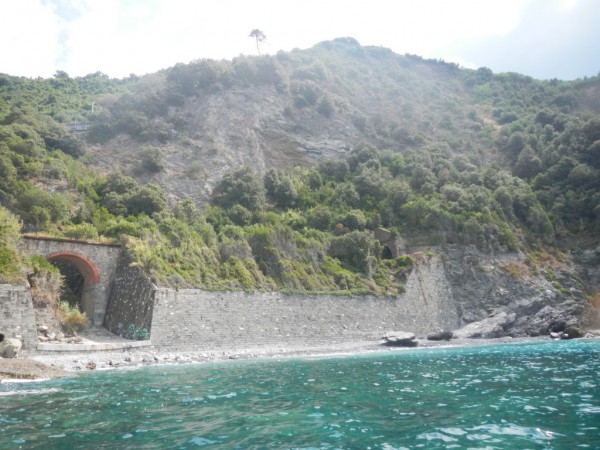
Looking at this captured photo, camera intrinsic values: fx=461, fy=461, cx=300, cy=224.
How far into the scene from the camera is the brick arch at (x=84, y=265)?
25969 mm

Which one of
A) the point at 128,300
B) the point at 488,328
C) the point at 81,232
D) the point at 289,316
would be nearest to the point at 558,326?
the point at 488,328

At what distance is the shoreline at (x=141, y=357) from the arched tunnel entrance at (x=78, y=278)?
704cm

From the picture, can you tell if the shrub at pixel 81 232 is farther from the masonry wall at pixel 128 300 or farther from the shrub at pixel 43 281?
the shrub at pixel 43 281

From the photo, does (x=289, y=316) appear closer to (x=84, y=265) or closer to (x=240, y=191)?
(x=84, y=265)

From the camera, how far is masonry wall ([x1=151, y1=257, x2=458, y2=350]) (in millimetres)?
24250

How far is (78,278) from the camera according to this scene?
2928 cm

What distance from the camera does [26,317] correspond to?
19.2 meters

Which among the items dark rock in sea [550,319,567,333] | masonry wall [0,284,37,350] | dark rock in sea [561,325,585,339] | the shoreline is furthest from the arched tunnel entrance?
dark rock in sea [550,319,567,333]

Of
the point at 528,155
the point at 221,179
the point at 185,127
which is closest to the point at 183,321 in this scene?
the point at 221,179

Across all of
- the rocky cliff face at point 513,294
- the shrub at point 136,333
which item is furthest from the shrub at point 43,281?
the rocky cliff face at point 513,294

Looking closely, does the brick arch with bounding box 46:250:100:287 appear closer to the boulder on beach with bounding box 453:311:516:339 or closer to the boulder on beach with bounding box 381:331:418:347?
the boulder on beach with bounding box 381:331:418:347

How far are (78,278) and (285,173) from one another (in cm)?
2792

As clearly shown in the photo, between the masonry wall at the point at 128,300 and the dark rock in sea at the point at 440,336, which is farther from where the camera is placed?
the dark rock in sea at the point at 440,336

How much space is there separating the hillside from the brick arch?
5.67 ft
